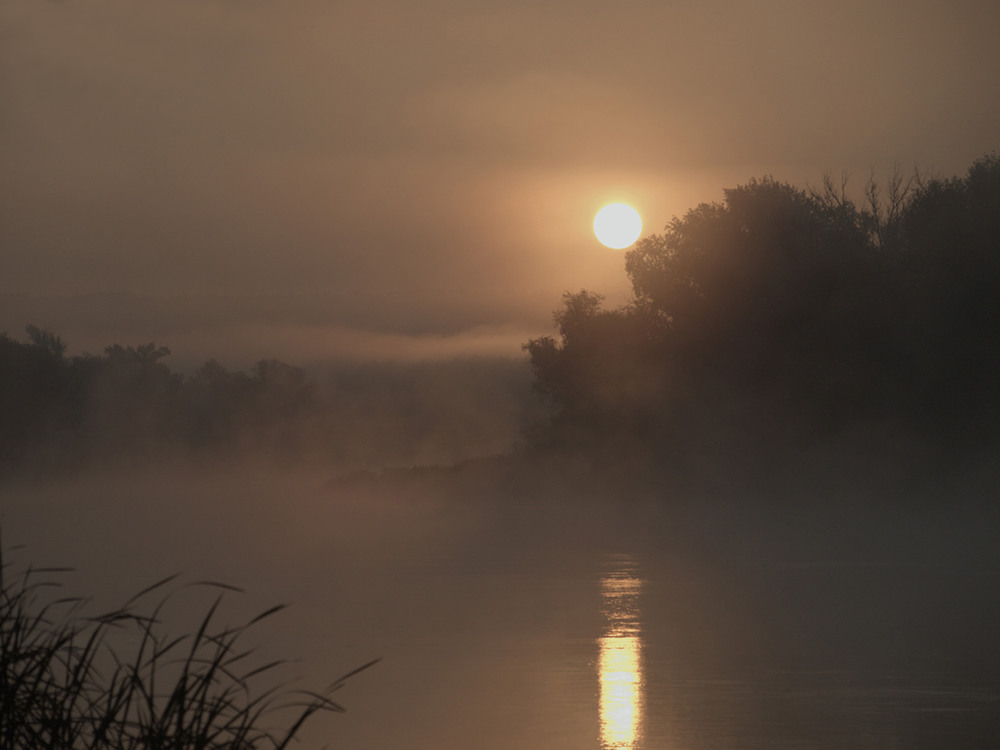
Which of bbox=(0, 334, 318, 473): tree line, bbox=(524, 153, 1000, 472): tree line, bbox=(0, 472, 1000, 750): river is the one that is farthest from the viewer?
bbox=(0, 334, 318, 473): tree line

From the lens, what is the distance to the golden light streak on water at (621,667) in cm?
1011

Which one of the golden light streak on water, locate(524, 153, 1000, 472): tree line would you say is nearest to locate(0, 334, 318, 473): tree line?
locate(524, 153, 1000, 472): tree line

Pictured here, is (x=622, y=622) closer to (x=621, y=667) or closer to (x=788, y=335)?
(x=621, y=667)

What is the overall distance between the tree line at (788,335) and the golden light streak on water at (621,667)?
2388cm

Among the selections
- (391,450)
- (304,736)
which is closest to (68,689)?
(304,736)

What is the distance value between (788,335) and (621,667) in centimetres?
3283

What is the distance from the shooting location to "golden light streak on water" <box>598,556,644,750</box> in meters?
10.1

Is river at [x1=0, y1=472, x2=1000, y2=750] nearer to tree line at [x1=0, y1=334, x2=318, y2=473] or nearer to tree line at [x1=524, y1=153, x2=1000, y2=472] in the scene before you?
tree line at [x1=524, y1=153, x2=1000, y2=472]

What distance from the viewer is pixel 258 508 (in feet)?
174

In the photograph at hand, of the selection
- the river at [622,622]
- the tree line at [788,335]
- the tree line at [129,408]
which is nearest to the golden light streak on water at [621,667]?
the river at [622,622]

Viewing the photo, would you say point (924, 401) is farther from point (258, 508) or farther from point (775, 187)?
point (258, 508)

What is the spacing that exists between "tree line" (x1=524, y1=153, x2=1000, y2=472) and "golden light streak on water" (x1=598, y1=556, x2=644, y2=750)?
23.9m

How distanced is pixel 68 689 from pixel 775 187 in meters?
43.7

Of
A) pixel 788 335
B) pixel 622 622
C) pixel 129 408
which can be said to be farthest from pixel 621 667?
pixel 129 408
